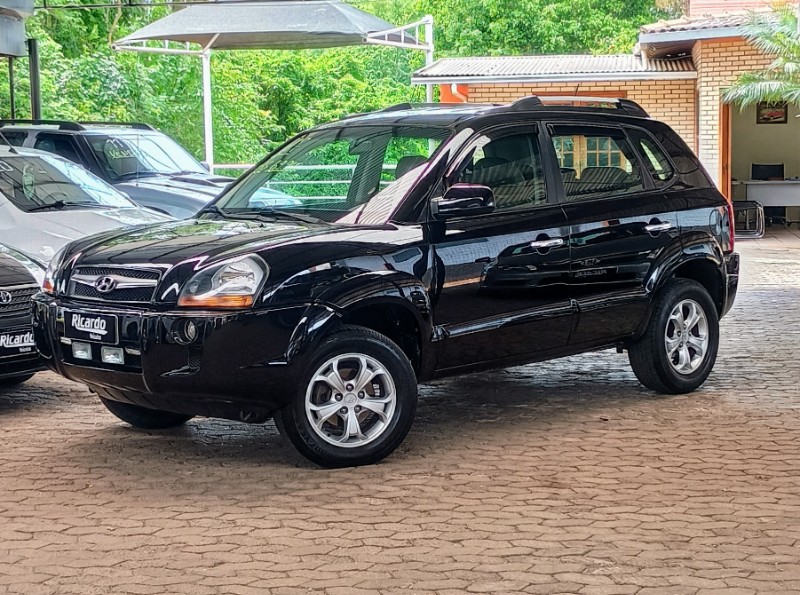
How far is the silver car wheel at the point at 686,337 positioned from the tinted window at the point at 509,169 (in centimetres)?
142

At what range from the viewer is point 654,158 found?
27.8ft

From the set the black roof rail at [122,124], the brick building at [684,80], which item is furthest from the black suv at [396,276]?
the brick building at [684,80]

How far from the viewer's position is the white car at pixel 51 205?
10.8 metres

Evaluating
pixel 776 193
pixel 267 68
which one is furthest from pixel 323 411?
pixel 267 68

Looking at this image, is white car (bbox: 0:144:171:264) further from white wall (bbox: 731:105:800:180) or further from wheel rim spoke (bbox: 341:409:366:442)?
white wall (bbox: 731:105:800:180)

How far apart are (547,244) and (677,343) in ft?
4.84

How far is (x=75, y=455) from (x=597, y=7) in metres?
43.6

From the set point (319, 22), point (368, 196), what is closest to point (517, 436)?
point (368, 196)

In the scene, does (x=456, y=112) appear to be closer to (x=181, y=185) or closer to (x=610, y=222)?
(x=610, y=222)

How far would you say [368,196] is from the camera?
23.7 ft

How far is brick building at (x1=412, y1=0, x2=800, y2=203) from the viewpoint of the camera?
77.6 ft

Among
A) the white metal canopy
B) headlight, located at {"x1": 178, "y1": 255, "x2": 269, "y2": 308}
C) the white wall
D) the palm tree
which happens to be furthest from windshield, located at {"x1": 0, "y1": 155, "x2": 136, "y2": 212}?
the white wall

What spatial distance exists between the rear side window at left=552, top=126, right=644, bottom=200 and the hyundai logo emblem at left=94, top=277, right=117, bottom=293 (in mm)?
2750

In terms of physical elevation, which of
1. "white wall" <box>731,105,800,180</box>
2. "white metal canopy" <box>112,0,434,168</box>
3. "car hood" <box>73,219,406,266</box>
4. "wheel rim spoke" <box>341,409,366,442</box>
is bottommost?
"white wall" <box>731,105,800,180</box>
